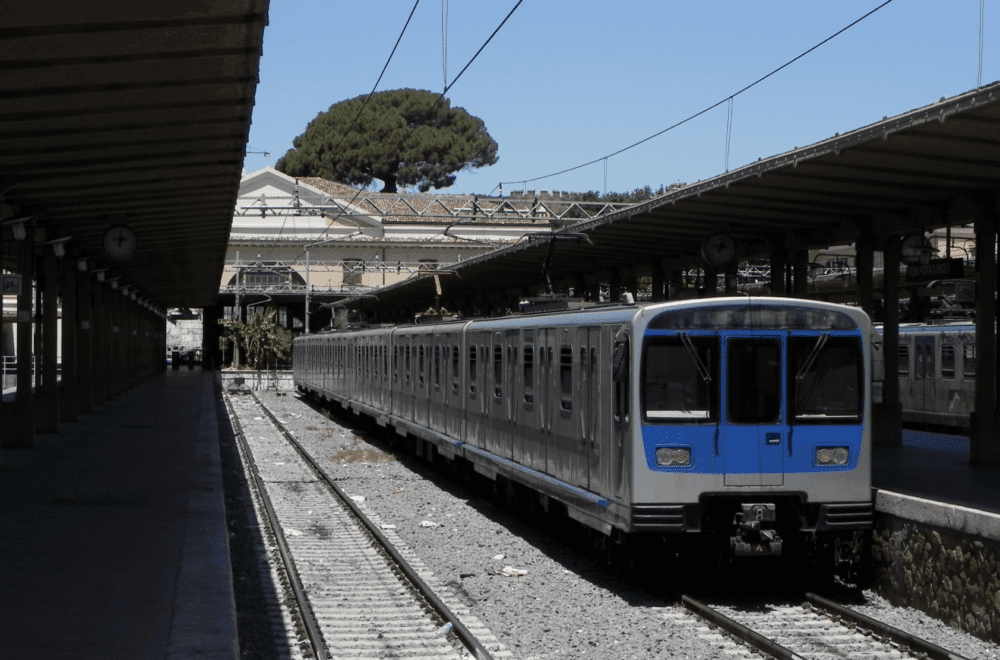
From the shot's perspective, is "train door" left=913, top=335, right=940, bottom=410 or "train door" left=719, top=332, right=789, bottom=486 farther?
"train door" left=913, top=335, right=940, bottom=410

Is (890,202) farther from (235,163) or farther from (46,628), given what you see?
(46,628)

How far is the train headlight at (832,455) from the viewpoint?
10.1 m

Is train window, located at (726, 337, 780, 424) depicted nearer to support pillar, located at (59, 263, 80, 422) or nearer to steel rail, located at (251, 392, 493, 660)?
steel rail, located at (251, 392, 493, 660)

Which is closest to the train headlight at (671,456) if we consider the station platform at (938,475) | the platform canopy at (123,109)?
the station platform at (938,475)

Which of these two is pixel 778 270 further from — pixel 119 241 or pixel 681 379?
pixel 119 241

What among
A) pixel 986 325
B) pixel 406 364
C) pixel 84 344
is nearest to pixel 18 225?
pixel 406 364

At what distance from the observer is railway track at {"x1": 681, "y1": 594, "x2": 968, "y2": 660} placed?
27.0 ft

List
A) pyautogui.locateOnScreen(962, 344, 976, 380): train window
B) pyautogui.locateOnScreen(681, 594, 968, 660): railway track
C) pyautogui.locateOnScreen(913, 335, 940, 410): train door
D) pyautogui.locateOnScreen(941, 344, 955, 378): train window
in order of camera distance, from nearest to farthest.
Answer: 1. pyautogui.locateOnScreen(681, 594, 968, 660): railway track
2. pyautogui.locateOnScreen(962, 344, 976, 380): train window
3. pyautogui.locateOnScreen(941, 344, 955, 378): train window
4. pyautogui.locateOnScreen(913, 335, 940, 410): train door

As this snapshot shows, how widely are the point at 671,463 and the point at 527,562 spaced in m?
2.43

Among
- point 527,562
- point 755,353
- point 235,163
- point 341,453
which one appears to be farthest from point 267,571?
point 341,453

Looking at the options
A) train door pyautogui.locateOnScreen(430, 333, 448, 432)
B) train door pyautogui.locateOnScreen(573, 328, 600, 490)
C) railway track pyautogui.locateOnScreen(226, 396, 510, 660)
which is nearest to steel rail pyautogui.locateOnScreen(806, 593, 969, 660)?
train door pyautogui.locateOnScreen(573, 328, 600, 490)

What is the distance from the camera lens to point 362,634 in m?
9.01

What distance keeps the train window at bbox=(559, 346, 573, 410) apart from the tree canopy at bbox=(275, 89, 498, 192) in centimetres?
7240

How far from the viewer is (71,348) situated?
2752 centimetres
